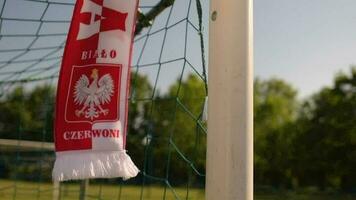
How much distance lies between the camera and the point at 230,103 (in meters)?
1.54

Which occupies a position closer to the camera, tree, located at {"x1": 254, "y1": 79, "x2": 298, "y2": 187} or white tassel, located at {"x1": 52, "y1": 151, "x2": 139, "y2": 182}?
white tassel, located at {"x1": 52, "y1": 151, "x2": 139, "y2": 182}

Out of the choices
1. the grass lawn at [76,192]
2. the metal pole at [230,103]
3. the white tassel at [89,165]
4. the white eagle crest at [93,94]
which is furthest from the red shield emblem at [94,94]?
the grass lawn at [76,192]

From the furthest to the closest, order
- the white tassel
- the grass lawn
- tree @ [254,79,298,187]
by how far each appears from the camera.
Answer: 1. tree @ [254,79,298,187]
2. the grass lawn
3. the white tassel

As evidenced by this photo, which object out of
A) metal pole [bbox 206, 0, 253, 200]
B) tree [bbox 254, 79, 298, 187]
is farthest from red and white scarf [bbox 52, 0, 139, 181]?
tree [bbox 254, 79, 298, 187]

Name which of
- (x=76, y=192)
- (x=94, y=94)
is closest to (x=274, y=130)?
(x=76, y=192)

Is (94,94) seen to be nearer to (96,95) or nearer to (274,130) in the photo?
(96,95)

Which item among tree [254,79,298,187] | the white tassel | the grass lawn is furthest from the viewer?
tree [254,79,298,187]

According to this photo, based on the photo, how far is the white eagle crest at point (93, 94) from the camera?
66.9 inches

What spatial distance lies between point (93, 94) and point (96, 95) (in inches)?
0.6

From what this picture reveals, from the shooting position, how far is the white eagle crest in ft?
5.58

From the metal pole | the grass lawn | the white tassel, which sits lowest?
the grass lawn

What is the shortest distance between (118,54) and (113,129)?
28 centimetres

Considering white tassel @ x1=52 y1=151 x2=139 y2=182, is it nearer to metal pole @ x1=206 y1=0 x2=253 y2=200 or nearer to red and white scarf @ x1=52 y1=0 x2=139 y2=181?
red and white scarf @ x1=52 y1=0 x2=139 y2=181

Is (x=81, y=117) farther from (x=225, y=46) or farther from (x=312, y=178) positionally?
(x=312, y=178)
